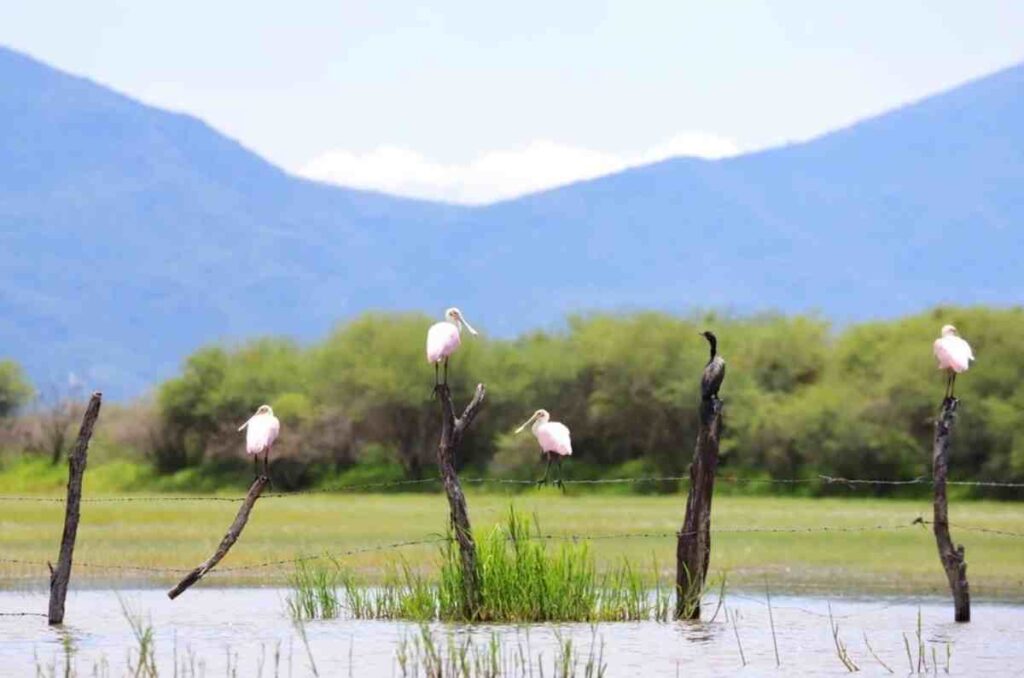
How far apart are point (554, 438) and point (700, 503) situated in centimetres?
291

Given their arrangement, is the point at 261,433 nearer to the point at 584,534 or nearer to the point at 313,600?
the point at 313,600

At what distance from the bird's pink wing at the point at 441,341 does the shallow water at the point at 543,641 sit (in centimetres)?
260

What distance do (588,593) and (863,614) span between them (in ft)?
15.4

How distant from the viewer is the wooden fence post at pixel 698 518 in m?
20.0

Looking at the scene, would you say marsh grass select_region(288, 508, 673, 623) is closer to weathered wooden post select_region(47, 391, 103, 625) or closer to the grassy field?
the grassy field

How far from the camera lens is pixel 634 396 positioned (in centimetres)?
6819

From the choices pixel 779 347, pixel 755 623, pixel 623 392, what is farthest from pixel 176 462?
pixel 755 623

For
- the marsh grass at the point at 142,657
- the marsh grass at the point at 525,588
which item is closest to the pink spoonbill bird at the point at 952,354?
the marsh grass at the point at 525,588

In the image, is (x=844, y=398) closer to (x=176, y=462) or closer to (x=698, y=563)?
(x=176, y=462)

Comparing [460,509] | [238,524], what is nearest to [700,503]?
[460,509]

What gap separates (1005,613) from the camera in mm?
22766

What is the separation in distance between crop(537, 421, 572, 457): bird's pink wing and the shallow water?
8.20 ft

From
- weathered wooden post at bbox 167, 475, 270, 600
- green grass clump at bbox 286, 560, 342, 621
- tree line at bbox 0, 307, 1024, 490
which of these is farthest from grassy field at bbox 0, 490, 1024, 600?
tree line at bbox 0, 307, 1024, 490

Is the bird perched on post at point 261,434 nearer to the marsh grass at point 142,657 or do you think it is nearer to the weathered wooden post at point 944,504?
the marsh grass at point 142,657
